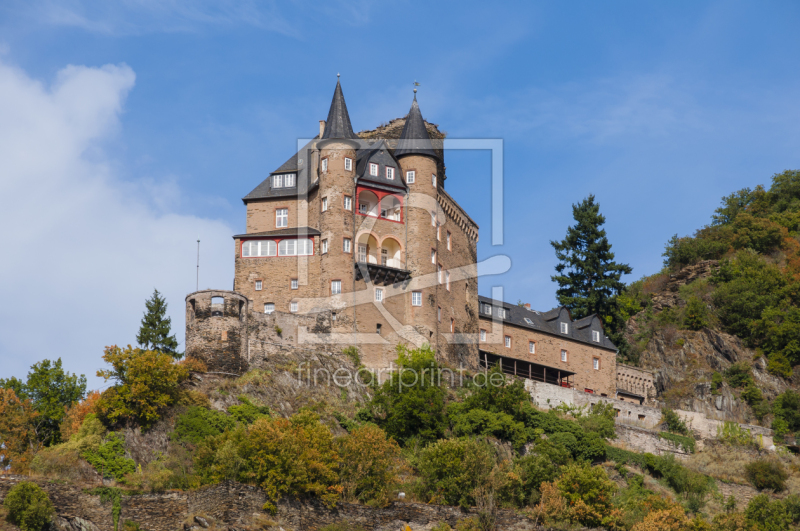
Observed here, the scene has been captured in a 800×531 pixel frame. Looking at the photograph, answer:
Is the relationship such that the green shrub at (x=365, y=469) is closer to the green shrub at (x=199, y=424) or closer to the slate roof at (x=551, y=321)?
the green shrub at (x=199, y=424)

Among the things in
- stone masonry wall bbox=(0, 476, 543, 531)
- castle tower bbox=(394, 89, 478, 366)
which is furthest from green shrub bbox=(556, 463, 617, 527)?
castle tower bbox=(394, 89, 478, 366)

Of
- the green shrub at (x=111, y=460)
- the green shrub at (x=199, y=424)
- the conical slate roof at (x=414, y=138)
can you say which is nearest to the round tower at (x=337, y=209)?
the conical slate roof at (x=414, y=138)

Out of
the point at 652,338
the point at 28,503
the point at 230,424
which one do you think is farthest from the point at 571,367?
the point at 28,503

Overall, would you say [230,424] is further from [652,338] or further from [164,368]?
[652,338]

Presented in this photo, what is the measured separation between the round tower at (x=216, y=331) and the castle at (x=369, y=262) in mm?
1951

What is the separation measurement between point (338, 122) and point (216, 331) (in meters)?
19.7

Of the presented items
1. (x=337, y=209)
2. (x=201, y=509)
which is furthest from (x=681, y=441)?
(x=201, y=509)

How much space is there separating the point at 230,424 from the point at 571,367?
32.3m

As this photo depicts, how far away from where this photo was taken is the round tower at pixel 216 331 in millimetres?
54531

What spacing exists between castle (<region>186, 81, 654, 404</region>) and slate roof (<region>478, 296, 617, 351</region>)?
0.26 m

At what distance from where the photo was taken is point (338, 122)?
6888 cm

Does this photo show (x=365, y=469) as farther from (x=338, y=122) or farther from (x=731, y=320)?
(x=731, y=320)

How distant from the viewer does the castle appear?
208ft

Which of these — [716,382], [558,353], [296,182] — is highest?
[296,182]
